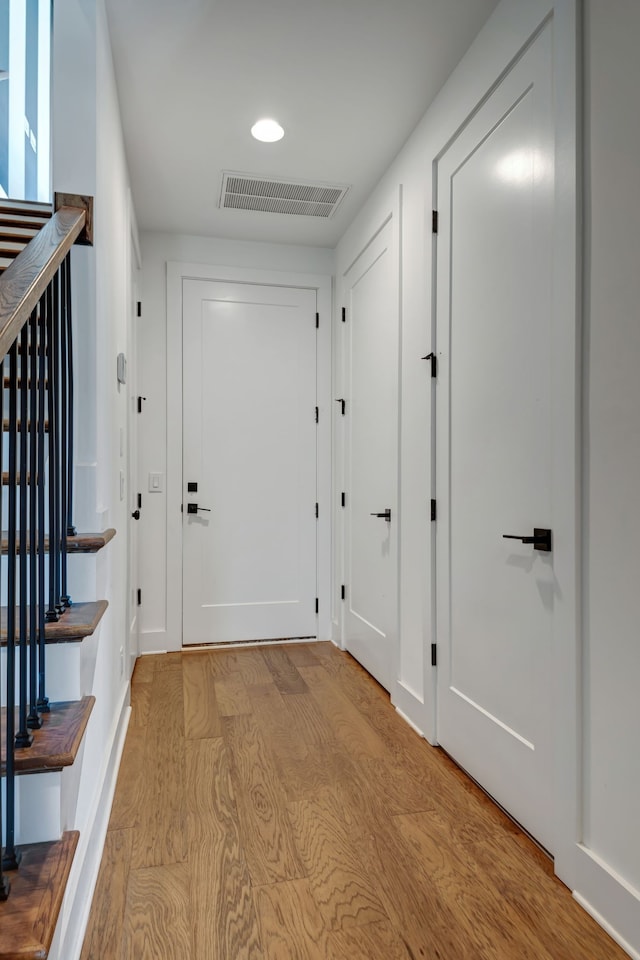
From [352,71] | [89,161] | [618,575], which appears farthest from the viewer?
[352,71]

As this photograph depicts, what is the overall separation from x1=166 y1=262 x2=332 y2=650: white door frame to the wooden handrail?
2115 mm

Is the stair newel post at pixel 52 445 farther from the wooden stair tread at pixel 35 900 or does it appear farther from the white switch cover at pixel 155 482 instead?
the white switch cover at pixel 155 482

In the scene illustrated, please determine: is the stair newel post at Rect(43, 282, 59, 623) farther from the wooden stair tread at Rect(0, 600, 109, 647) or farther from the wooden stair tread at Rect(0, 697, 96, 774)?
the wooden stair tread at Rect(0, 697, 96, 774)

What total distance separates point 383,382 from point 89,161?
5.43 feet

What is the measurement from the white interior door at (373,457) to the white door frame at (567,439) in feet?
4.02

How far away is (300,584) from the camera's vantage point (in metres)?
3.84

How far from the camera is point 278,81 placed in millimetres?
2240

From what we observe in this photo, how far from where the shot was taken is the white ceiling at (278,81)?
1925 millimetres

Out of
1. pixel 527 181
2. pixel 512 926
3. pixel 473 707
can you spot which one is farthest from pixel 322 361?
pixel 512 926

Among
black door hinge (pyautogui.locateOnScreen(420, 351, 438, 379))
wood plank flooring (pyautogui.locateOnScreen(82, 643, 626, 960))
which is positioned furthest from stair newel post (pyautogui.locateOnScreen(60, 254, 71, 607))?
black door hinge (pyautogui.locateOnScreen(420, 351, 438, 379))

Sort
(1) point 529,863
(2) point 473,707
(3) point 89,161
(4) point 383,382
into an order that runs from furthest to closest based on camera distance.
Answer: (4) point 383,382
(2) point 473,707
(3) point 89,161
(1) point 529,863

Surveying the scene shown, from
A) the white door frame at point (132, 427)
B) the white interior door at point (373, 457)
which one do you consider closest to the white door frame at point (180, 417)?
the white door frame at point (132, 427)

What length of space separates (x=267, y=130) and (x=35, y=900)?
2.72m

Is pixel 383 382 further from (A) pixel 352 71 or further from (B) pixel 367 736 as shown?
(B) pixel 367 736
